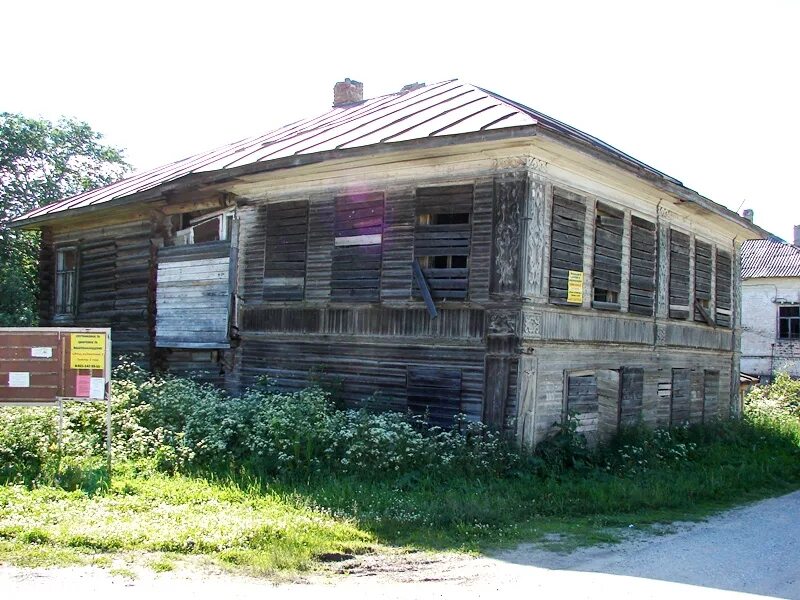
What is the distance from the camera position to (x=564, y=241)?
11547 mm

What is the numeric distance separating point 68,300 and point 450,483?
12.4m

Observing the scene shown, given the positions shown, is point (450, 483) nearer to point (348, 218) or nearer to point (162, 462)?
point (162, 462)

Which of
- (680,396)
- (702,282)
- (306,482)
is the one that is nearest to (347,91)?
(702,282)

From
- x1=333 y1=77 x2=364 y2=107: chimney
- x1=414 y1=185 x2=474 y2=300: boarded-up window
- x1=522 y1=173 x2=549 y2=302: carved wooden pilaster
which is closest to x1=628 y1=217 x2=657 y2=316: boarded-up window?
x1=522 y1=173 x2=549 y2=302: carved wooden pilaster

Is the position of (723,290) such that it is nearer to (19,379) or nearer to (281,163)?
(281,163)

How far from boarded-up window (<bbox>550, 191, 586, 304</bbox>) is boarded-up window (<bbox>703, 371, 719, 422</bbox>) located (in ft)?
18.8

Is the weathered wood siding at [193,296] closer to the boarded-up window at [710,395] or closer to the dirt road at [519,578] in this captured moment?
the dirt road at [519,578]

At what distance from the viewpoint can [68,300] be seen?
717 inches

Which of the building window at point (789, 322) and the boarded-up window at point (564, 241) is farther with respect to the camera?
the building window at point (789, 322)

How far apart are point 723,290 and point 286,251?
9.51 m

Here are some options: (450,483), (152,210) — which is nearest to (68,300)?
(152,210)

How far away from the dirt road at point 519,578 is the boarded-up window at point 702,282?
861 cm

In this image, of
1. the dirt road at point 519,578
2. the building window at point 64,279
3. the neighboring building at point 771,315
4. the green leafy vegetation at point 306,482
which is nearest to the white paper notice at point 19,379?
the green leafy vegetation at point 306,482

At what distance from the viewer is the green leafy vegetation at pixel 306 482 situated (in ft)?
22.1
